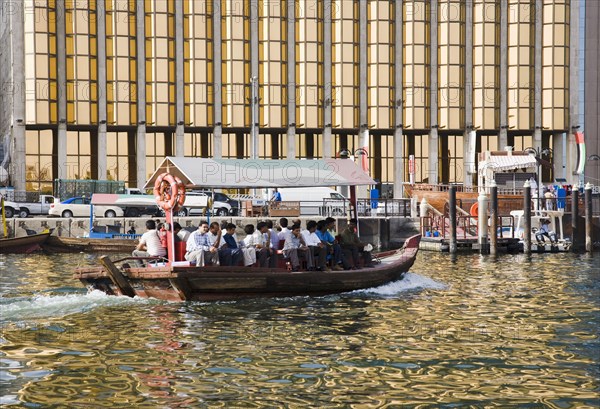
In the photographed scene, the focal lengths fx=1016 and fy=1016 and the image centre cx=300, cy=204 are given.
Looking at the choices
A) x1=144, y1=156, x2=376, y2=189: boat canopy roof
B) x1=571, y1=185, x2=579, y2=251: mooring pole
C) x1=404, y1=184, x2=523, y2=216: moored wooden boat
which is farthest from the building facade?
x1=144, y1=156, x2=376, y2=189: boat canopy roof

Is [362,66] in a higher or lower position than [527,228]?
higher

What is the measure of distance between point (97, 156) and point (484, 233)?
47.5 metres

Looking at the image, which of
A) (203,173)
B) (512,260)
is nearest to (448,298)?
(203,173)

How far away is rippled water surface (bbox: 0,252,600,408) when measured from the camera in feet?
45.0

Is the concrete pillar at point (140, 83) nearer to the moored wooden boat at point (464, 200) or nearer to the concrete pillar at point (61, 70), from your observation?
the concrete pillar at point (61, 70)

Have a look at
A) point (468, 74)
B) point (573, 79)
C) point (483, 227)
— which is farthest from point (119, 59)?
point (483, 227)

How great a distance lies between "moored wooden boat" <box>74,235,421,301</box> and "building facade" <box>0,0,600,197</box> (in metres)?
58.6

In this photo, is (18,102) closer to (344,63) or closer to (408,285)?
(344,63)

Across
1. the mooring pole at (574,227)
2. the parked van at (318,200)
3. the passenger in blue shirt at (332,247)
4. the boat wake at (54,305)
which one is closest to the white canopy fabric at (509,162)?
the parked van at (318,200)

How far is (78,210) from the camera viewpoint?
194 ft

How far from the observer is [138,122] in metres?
83.4

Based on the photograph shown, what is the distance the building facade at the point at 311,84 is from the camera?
82.9 m

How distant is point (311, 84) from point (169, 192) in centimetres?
6222

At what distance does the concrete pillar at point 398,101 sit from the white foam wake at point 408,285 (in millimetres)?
56635
